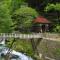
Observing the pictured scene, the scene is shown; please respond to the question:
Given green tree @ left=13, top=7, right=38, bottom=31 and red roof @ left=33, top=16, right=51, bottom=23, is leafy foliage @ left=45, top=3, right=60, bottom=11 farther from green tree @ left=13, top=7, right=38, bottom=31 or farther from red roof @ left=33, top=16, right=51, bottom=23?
green tree @ left=13, top=7, right=38, bottom=31

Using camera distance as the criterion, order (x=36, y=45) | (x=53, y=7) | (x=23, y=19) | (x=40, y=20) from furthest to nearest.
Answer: (x=53, y=7), (x=40, y=20), (x=23, y=19), (x=36, y=45)

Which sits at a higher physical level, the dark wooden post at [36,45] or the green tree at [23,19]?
the dark wooden post at [36,45]

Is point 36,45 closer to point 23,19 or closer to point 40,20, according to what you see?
point 23,19

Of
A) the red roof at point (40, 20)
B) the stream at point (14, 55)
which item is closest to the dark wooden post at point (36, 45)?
the stream at point (14, 55)

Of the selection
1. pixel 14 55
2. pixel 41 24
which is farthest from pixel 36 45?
pixel 41 24

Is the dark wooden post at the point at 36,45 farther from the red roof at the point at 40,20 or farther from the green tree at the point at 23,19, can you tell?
the red roof at the point at 40,20

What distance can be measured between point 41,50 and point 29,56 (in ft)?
2.96

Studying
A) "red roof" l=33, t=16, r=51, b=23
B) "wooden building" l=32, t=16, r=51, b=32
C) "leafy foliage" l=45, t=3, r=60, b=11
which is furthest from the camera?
"leafy foliage" l=45, t=3, r=60, b=11

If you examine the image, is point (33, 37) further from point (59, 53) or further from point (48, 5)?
point (48, 5)

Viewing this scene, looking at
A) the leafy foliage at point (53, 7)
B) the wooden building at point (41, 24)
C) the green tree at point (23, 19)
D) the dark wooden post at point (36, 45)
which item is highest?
the dark wooden post at point (36, 45)

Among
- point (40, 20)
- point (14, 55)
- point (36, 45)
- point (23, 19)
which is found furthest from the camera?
point (40, 20)

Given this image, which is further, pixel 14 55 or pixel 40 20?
pixel 40 20

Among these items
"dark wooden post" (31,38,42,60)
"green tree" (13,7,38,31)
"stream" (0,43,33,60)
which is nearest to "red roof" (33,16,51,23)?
"green tree" (13,7,38,31)

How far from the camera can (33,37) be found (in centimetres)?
739
